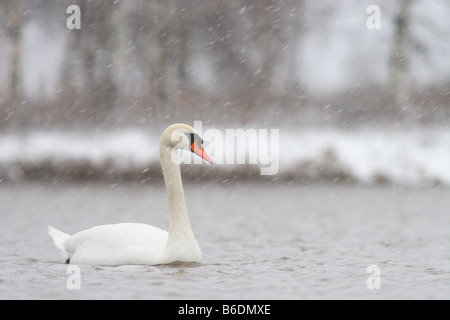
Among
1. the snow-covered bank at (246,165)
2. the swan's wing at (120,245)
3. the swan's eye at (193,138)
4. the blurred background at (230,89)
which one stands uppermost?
the blurred background at (230,89)

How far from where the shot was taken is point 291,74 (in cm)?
2962

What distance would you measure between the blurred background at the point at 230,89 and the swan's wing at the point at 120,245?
12.0m

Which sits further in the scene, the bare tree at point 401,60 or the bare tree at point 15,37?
the bare tree at point 401,60

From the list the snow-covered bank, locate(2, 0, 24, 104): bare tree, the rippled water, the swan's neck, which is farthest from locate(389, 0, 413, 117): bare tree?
the swan's neck

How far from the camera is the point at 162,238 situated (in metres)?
8.62

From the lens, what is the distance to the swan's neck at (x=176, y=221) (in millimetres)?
8258

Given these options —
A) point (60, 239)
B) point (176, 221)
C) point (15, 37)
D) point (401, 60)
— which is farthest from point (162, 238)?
point (401, 60)

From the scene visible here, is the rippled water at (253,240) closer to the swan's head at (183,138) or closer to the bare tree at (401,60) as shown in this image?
the swan's head at (183,138)

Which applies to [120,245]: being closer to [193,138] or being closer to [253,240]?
[193,138]

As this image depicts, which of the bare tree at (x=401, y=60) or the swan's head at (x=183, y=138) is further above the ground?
the bare tree at (x=401, y=60)

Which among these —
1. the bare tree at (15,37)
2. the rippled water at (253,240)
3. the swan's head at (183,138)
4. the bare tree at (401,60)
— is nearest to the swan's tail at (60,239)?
the rippled water at (253,240)

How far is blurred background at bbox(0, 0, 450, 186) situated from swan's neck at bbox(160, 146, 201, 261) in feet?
40.0

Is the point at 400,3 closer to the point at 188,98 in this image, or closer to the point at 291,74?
the point at 291,74

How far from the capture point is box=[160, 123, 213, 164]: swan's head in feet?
27.5
